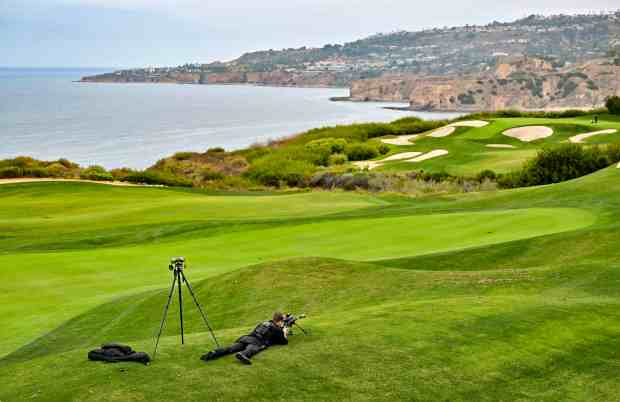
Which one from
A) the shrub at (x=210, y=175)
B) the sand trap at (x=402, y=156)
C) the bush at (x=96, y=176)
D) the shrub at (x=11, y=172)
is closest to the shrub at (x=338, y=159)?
the sand trap at (x=402, y=156)

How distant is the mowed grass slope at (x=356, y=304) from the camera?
29.5 feet

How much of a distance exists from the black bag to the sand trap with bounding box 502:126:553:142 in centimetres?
5588

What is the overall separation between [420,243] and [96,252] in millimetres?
9574

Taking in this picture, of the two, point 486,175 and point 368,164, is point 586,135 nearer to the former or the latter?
point 486,175

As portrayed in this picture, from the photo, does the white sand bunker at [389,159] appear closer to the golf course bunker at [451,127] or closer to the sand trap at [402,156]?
the sand trap at [402,156]

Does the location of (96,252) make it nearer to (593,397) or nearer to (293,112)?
(593,397)

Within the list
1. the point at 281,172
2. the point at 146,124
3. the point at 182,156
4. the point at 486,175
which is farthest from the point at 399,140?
the point at 146,124

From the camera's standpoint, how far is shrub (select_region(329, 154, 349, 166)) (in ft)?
217

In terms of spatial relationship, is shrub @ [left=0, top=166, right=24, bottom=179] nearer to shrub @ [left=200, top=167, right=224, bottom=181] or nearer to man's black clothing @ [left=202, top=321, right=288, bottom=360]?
shrub @ [left=200, top=167, right=224, bottom=181]

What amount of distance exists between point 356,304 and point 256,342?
4952 mm

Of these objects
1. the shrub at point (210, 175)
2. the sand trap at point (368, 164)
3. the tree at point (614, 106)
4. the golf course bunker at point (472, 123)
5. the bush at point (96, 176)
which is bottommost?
the shrub at point (210, 175)

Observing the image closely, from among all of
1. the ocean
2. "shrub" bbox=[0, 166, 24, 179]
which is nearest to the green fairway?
"shrub" bbox=[0, 166, 24, 179]

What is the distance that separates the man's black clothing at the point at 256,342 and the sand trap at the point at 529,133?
54799 mm

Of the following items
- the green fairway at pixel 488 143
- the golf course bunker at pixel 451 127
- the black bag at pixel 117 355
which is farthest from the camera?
the golf course bunker at pixel 451 127
